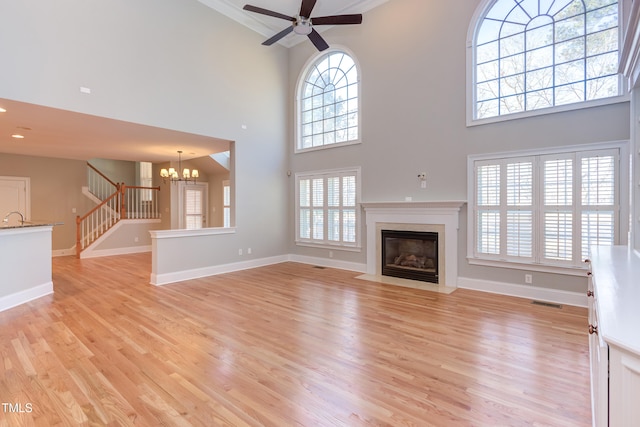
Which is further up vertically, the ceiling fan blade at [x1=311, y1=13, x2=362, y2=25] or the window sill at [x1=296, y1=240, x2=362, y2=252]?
the ceiling fan blade at [x1=311, y1=13, x2=362, y2=25]

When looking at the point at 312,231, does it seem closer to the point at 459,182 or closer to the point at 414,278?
the point at 414,278

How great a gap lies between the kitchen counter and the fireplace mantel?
17.3 feet

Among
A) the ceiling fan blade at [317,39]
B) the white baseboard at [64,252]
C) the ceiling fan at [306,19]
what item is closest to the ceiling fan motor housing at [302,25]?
the ceiling fan at [306,19]

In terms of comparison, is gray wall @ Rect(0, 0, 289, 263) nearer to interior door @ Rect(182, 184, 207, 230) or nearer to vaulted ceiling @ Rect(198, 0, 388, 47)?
vaulted ceiling @ Rect(198, 0, 388, 47)

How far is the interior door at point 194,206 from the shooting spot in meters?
9.57

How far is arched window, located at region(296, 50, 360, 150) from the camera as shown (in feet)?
21.2

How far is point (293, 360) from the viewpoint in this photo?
2.71m

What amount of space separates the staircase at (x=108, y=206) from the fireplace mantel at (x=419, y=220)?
7214 mm

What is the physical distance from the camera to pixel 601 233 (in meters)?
3.95

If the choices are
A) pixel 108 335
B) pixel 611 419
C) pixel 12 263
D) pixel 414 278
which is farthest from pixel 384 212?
pixel 12 263

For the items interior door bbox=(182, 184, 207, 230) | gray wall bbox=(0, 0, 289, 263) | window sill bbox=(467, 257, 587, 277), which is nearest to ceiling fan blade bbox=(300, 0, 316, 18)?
gray wall bbox=(0, 0, 289, 263)

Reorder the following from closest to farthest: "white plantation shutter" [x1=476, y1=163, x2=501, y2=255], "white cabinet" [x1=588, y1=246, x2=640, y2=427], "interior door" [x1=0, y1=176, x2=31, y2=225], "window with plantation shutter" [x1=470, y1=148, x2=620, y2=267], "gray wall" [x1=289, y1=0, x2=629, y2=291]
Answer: "white cabinet" [x1=588, y1=246, x2=640, y2=427] < "window with plantation shutter" [x1=470, y1=148, x2=620, y2=267] < "gray wall" [x1=289, y1=0, x2=629, y2=291] < "white plantation shutter" [x1=476, y1=163, x2=501, y2=255] < "interior door" [x1=0, y1=176, x2=31, y2=225]

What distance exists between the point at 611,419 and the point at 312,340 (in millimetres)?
2416

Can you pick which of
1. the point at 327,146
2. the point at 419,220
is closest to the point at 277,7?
the point at 327,146
